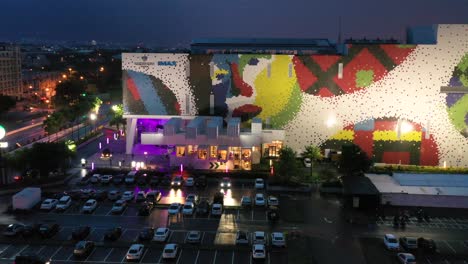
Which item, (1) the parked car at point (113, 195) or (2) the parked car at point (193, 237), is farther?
(1) the parked car at point (113, 195)

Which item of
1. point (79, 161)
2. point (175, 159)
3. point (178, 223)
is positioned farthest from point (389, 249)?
point (79, 161)

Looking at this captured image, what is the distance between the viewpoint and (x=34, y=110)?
223 ft

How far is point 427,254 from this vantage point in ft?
75.5

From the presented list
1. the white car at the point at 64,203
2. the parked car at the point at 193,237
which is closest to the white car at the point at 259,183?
the parked car at the point at 193,237

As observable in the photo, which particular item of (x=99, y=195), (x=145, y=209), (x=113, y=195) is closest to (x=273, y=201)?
(x=145, y=209)

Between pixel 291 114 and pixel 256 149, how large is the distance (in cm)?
474

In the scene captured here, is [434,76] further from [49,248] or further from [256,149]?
[49,248]

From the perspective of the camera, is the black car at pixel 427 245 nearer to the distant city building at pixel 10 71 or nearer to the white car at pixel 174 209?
the white car at pixel 174 209

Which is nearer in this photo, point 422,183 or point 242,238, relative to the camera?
point 242,238

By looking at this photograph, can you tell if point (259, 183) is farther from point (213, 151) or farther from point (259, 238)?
point (259, 238)

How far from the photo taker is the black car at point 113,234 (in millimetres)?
23891

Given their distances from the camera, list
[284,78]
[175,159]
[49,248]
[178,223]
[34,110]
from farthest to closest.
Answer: [34,110], [284,78], [175,159], [178,223], [49,248]

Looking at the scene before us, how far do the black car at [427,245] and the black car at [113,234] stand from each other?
14878 mm

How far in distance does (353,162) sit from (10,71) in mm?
62781
